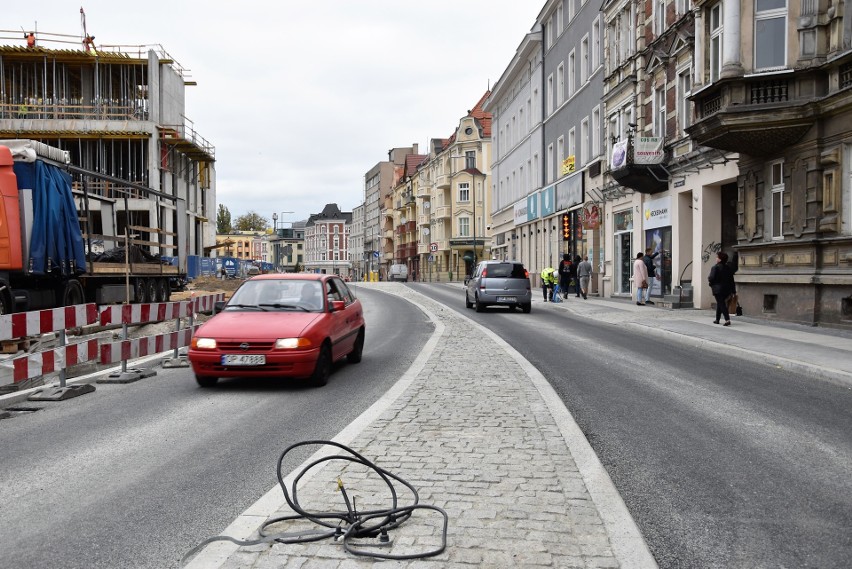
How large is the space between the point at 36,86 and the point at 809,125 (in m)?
44.8

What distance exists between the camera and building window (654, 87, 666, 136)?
26906mm

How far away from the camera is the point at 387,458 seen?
18.3 ft

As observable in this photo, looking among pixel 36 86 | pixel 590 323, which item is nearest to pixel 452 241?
pixel 36 86

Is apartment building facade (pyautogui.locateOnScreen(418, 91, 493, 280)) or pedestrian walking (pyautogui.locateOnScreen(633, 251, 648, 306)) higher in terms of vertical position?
apartment building facade (pyautogui.locateOnScreen(418, 91, 493, 280))

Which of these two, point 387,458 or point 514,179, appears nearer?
point 387,458

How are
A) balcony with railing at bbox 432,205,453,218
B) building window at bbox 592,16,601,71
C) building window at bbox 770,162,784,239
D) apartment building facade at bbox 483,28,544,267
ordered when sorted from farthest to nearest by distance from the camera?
balcony with railing at bbox 432,205,453,218 → apartment building facade at bbox 483,28,544,267 → building window at bbox 592,16,601,71 → building window at bbox 770,162,784,239

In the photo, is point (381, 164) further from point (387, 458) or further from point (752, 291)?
point (387, 458)

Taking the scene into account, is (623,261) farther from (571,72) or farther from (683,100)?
(571,72)

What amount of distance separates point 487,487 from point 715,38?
19.2 m

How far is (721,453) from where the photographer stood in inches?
236

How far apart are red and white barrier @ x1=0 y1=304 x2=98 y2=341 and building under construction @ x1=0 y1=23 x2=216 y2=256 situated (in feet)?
113

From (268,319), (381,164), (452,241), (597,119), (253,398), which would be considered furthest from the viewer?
(381,164)

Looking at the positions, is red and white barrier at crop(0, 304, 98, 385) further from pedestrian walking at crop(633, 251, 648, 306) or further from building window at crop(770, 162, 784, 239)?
pedestrian walking at crop(633, 251, 648, 306)

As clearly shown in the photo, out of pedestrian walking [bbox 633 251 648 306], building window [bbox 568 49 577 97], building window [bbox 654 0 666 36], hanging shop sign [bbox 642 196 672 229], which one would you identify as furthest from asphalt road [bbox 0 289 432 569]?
building window [bbox 568 49 577 97]
